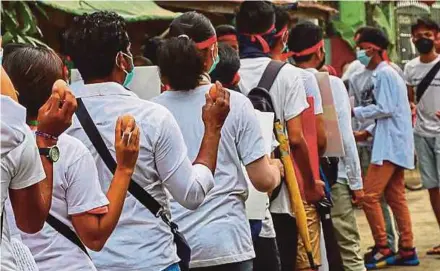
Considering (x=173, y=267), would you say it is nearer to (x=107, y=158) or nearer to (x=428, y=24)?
(x=107, y=158)

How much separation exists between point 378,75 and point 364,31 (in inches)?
19.0

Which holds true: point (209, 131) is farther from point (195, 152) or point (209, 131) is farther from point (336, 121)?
point (336, 121)

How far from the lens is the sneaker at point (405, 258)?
816 cm

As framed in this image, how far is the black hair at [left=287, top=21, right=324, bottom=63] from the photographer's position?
6.19 m

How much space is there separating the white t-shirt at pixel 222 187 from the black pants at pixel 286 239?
1203 mm

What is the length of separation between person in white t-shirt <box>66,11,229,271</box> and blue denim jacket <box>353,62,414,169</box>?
4748mm

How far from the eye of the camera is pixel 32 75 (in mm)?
3115

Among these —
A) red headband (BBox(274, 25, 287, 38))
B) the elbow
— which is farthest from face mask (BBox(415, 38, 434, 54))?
the elbow

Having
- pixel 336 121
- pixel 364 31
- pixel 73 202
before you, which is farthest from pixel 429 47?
pixel 73 202

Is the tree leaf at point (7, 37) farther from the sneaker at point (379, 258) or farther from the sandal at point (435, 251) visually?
the sandal at point (435, 251)

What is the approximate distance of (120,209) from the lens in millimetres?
3150

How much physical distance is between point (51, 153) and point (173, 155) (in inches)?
25.0

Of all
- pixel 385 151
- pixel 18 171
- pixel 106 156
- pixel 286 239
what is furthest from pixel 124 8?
pixel 18 171

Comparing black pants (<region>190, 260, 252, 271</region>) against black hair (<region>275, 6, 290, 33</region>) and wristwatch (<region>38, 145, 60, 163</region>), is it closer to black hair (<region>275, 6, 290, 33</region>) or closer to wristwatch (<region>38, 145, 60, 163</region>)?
wristwatch (<region>38, 145, 60, 163</region>)
